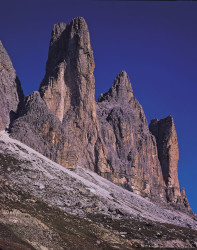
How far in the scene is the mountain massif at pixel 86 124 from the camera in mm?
78188

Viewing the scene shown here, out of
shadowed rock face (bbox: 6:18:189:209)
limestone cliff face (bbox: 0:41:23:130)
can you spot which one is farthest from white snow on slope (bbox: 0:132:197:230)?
limestone cliff face (bbox: 0:41:23:130)

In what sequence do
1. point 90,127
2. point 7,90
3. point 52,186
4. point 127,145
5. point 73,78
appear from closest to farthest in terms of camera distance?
1. point 52,186
2. point 7,90
3. point 73,78
4. point 90,127
5. point 127,145

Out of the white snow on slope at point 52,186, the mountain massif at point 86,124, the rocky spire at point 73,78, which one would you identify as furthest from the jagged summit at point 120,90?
the white snow on slope at point 52,186

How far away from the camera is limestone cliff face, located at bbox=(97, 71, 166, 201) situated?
307ft

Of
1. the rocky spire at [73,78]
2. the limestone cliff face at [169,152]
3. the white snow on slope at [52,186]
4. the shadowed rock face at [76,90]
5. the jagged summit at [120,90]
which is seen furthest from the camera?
the jagged summit at [120,90]

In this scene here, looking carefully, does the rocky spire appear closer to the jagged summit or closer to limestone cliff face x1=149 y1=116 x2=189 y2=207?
the jagged summit

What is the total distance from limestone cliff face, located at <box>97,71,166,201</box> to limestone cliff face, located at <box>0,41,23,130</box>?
23002 millimetres

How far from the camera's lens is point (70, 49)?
91625 millimetres

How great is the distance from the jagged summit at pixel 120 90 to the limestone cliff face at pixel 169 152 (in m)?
15.1

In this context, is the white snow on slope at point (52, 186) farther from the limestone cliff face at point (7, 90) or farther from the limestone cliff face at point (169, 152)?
the limestone cliff face at point (169, 152)

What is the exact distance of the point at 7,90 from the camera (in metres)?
86.2

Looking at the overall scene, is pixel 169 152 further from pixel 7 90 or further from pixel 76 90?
pixel 7 90

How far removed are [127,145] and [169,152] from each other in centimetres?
1838

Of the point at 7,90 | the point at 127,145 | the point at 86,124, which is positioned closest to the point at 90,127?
the point at 86,124
